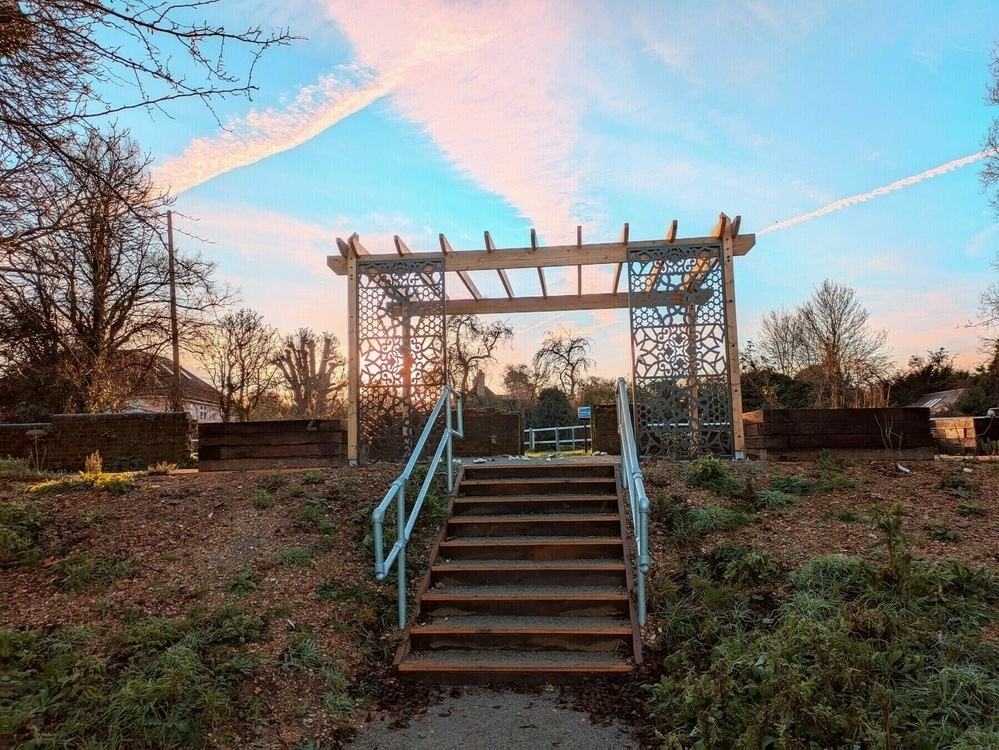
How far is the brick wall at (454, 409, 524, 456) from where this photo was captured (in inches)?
453

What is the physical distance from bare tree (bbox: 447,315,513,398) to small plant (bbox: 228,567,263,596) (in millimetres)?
16225

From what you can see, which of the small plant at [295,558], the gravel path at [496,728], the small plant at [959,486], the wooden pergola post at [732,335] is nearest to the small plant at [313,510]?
the small plant at [295,558]

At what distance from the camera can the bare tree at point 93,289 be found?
496cm

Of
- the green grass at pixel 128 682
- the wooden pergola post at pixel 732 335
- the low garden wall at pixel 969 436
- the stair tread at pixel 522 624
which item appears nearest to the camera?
the green grass at pixel 128 682

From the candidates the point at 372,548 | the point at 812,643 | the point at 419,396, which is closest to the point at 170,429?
the point at 419,396

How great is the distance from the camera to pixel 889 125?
24.5 ft

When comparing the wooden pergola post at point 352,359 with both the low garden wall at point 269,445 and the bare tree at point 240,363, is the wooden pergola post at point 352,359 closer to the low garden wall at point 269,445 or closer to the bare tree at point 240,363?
the low garden wall at point 269,445

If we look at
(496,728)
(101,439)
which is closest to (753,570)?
(496,728)

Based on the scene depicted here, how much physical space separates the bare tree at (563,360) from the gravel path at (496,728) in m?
18.6

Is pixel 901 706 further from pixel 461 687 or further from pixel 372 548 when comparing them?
pixel 372 548

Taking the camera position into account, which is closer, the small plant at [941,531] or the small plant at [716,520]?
the small plant at [941,531]

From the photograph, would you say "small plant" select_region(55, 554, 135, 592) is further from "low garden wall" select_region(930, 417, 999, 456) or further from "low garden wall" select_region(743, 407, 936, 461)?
"low garden wall" select_region(930, 417, 999, 456)

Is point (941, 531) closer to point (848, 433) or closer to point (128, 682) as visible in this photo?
point (848, 433)

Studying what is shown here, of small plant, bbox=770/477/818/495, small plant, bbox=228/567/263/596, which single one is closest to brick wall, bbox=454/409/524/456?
small plant, bbox=770/477/818/495
